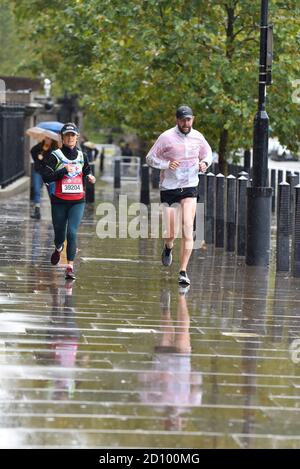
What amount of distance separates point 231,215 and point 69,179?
473 cm

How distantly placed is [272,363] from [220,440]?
2.56m

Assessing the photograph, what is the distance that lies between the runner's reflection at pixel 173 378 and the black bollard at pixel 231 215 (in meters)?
7.52

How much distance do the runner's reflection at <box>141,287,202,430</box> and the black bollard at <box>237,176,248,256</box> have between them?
6.86m

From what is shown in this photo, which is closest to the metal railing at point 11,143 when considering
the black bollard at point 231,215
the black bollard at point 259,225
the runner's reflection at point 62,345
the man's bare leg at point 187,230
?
the black bollard at point 231,215

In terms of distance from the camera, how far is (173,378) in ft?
28.3

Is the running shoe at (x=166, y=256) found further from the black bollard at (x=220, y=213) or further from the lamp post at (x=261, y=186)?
the black bollard at (x=220, y=213)

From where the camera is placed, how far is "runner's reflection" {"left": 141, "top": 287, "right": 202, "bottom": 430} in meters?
7.71

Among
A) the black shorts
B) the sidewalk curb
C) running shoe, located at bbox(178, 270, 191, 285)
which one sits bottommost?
the sidewalk curb

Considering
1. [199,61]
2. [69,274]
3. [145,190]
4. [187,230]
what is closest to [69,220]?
[69,274]

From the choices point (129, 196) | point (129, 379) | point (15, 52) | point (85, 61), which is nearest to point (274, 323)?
point (129, 379)

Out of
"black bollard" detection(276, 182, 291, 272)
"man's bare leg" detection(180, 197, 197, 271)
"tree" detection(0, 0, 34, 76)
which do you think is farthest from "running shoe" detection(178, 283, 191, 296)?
"tree" detection(0, 0, 34, 76)

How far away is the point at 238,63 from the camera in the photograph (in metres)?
23.6

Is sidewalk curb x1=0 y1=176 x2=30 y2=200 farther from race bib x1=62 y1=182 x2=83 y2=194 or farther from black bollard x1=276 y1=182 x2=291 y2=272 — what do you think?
race bib x1=62 y1=182 x2=83 y2=194

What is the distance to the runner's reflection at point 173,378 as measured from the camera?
25.3ft
